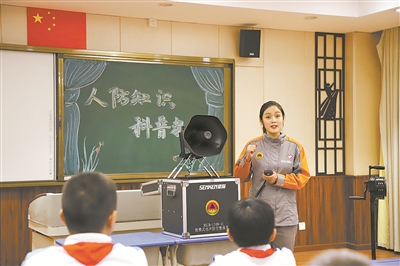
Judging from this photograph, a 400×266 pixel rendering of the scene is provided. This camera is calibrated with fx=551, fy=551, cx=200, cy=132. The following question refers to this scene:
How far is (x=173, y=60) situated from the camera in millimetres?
5938

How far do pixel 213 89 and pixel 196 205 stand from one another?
2.73 meters

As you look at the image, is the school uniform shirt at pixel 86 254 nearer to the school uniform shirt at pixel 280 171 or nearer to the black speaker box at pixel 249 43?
the school uniform shirt at pixel 280 171

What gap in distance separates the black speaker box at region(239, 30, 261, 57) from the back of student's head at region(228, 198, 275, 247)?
167 inches

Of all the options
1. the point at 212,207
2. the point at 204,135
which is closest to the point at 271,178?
the point at 212,207

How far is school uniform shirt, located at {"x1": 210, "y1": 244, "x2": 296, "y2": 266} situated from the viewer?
6.77ft

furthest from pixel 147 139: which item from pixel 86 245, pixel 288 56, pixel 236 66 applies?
pixel 86 245

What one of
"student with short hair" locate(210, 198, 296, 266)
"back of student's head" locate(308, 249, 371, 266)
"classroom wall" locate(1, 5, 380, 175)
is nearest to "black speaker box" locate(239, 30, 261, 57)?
"classroom wall" locate(1, 5, 380, 175)

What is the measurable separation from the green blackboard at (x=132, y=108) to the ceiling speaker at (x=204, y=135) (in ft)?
6.43

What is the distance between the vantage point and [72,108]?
17.8 feet

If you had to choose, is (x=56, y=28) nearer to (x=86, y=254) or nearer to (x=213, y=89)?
(x=213, y=89)

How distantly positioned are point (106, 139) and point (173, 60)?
1.13 m

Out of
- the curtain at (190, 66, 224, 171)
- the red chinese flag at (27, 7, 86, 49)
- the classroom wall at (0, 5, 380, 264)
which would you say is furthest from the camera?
the classroom wall at (0, 5, 380, 264)

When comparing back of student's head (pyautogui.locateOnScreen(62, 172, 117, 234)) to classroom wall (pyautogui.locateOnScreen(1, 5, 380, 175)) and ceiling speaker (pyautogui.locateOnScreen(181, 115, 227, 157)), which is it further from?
classroom wall (pyautogui.locateOnScreen(1, 5, 380, 175))

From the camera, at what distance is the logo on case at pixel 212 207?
3635mm
